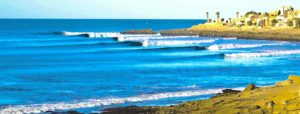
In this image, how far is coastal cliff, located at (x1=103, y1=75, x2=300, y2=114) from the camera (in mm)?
17703

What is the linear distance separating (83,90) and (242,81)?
10940mm

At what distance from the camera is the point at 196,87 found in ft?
108

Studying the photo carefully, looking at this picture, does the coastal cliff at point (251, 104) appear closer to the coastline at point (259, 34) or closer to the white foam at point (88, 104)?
the white foam at point (88, 104)

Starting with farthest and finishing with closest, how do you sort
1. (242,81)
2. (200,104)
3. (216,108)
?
(242,81) < (200,104) < (216,108)

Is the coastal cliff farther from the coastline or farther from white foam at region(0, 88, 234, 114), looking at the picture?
the coastline

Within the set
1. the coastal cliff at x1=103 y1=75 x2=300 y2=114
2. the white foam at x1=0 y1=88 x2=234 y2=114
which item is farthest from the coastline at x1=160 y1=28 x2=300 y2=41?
the coastal cliff at x1=103 y1=75 x2=300 y2=114

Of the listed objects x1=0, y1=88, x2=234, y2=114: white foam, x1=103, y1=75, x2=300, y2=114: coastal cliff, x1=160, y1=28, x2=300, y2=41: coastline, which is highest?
x1=160, y1=28, x2=300, y2=41: coastline

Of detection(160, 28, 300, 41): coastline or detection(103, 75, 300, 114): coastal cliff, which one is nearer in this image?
detection(103, 75, 300, 114): coastal cliff

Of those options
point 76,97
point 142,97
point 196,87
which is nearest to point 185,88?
point 196,87

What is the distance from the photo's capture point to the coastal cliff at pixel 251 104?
1770 cm

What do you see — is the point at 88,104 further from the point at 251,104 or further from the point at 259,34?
the point at 259,34

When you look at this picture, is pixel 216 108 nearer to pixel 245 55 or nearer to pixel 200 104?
pixel 200 104

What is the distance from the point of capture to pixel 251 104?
1883cm

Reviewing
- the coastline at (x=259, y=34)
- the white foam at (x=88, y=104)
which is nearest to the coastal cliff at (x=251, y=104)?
the white foam at (x=88, y=104)
